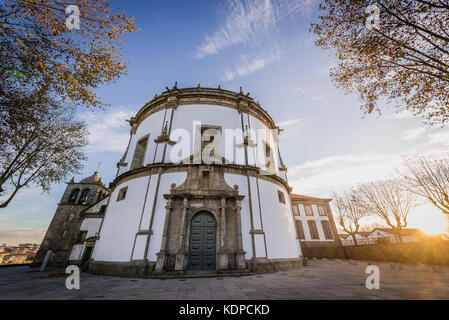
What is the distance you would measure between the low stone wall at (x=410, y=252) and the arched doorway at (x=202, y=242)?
1654 cm

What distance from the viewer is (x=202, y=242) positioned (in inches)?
372

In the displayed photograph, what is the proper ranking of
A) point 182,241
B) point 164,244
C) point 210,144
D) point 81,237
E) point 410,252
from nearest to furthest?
point 164,244
point 182,241
point 210,144
point 410,252
point 81,237

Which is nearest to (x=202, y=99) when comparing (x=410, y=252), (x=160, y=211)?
(x=160, y=211)

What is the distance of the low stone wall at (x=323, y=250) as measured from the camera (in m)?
23.5

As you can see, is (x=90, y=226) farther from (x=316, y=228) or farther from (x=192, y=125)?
(x=316, y=228)

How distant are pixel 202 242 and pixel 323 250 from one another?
22.8 meters

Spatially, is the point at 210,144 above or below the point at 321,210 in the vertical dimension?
above

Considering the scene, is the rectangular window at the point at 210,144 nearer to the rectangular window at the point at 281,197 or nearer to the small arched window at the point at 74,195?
the rectangular window at the point at 281,197

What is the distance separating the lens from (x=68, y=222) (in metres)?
22.7

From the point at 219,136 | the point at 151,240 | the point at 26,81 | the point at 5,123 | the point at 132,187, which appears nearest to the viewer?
the point at 26,81
